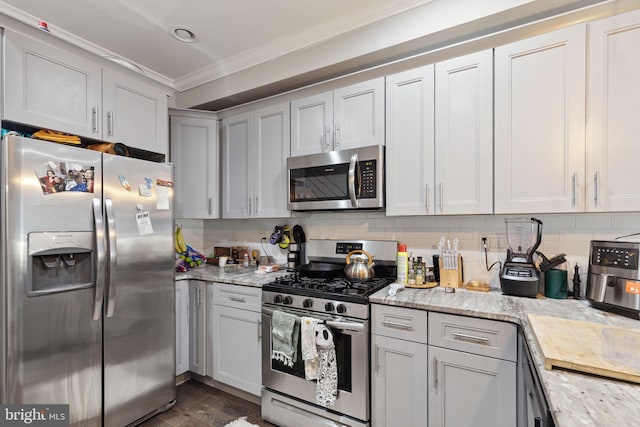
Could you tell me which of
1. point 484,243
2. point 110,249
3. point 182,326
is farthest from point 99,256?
point 484,243

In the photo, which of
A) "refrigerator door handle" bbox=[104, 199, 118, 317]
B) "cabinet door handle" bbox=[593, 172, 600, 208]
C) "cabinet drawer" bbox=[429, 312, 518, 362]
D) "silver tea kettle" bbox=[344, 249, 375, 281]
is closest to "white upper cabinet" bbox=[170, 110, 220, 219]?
"refrigerator door handle" bbox=[104, 199, 118, 317]

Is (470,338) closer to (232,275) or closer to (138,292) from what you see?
(232,275)

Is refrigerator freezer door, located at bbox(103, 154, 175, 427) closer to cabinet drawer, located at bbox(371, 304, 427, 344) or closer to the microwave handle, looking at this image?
the microwave handle

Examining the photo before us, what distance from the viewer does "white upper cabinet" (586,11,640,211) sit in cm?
155

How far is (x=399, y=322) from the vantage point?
5.93 ft

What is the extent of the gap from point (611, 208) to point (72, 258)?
9.68 feet

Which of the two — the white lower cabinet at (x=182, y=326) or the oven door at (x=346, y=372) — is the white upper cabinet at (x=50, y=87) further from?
the oven door at (x=346, y=372)

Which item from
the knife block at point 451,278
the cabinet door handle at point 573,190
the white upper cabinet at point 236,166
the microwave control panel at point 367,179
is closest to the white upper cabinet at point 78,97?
the white upper cabinet at point 236,166

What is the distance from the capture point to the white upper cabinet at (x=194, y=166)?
9.96ft

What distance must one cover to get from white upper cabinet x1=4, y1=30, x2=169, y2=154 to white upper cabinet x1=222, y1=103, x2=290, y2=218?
0.61 metres

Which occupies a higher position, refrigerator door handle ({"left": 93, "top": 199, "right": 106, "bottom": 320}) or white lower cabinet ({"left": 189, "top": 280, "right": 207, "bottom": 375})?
refrigerator door handle ({"left": 93, "top": 199, "right": 106, "bottom": 320})

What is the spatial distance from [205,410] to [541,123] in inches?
117

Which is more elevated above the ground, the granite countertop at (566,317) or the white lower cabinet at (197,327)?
the granite countertop at (566,317)

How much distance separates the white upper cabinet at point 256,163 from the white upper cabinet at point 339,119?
0.47 feet
